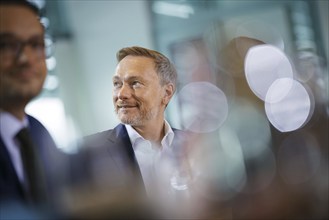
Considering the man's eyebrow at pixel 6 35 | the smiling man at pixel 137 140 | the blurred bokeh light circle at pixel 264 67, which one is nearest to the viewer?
the man's eyebrow at pixel 6 35

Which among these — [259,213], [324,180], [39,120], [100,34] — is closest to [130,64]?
[100,34]

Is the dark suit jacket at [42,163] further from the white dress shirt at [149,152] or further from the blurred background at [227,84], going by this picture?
the white dress shirt at [149,152]

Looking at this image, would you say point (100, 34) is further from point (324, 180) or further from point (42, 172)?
point (324, 180)

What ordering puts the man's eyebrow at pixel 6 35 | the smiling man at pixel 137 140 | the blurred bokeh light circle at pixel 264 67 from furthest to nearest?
1. the blurred bokeh light circle at pixel 264 67
2. the smiling man at pixel 137 140
3. the man's eyebrow at pixel 6 35

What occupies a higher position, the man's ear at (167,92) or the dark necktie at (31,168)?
the man's ear at (167,92)

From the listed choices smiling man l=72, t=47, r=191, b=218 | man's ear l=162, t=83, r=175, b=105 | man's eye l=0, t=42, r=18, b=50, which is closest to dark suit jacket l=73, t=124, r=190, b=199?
smiling man l=72, t=47, r=191, b=218

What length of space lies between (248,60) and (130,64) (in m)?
0.33

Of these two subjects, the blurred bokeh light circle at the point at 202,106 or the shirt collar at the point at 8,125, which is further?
the blurred bokeh light circle at the point at 202,106

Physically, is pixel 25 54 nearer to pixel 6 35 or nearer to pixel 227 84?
pixel 6 35

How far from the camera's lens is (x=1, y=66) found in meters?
0.67

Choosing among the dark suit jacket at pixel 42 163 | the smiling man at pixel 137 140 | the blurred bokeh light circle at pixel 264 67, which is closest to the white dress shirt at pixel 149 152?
the smiling man at pixel 137 140

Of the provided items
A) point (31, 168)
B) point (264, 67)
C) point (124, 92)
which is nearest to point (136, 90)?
point (124, 92)

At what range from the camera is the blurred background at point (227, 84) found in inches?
29.8

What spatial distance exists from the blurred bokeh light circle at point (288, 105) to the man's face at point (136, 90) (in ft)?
1.08
